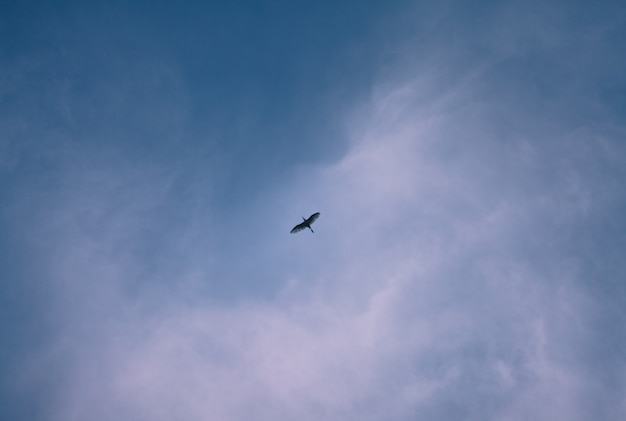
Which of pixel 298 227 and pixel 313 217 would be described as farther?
pixel 298 227

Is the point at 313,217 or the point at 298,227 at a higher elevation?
the point at 313,217

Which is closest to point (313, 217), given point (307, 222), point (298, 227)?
point (307, 222)

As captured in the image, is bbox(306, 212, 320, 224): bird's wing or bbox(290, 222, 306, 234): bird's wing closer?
bbox(306, 212, 320, 224): bird's wing

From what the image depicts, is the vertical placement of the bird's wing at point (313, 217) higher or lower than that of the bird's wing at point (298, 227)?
higher

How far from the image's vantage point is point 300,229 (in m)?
99.1

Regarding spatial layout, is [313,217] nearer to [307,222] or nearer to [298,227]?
[307,222]

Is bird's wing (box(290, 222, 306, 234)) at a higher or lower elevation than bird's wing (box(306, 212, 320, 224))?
lower

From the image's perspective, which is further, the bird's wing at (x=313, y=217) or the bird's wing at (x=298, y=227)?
the bird's wing at (x=298, y=227)
